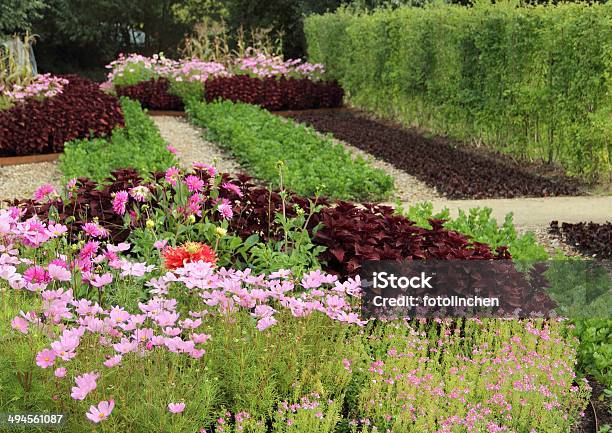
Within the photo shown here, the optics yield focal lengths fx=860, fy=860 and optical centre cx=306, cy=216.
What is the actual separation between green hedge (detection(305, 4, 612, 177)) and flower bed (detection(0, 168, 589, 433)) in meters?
5.37

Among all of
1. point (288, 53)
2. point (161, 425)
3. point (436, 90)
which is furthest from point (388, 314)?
point (288, 53)

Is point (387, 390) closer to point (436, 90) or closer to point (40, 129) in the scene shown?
point (40, 129)

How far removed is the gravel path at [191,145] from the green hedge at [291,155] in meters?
0.16

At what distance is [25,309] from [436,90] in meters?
10.2

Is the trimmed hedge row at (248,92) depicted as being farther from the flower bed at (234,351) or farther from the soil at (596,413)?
the soil at (596,413)

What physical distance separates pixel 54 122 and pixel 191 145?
6.89 ft

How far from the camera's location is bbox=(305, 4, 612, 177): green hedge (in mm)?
9391

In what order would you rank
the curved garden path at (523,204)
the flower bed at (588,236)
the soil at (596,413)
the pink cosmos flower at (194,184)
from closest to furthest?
the soil at (596,413) < the pink cosmos flower at (194,184) < the flower bed at (588,236) < the curved garden path at (523,204)

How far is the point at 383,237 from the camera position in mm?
4781

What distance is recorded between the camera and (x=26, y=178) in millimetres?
10023

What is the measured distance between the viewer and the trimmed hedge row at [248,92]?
1620 cm

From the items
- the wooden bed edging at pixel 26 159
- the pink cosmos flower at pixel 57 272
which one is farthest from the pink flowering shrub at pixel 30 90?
the pink cosmos flower at pixel 57 272

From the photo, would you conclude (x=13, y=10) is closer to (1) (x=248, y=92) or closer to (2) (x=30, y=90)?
(1) (x=248, y=92)

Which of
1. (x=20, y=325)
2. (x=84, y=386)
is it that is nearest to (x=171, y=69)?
(x=20, y=325)
